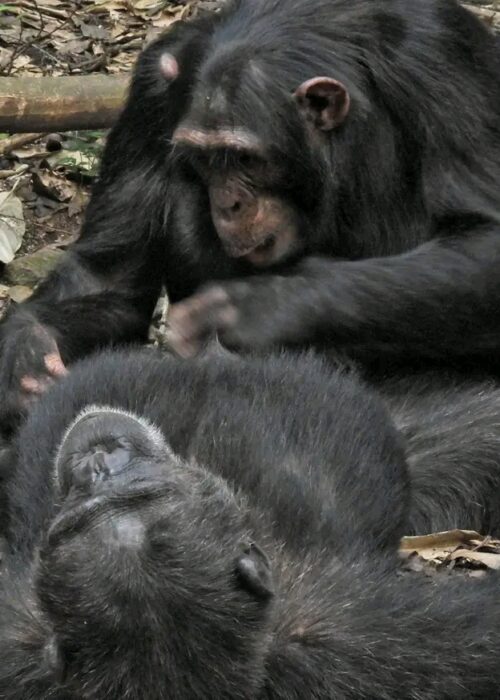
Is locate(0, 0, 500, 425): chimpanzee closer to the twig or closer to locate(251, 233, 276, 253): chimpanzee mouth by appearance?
locate(251, 233, 276, 253): chimpanzee mouth

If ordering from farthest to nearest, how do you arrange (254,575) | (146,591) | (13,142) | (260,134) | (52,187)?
(13,142) → (52,187) → (260,134) → (254,575) → (146,591)

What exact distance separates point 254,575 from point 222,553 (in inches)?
5.4

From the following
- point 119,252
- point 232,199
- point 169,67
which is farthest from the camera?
point 119,252

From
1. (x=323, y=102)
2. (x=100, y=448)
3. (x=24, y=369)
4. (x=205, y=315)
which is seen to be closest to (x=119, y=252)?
(x=24, y=369)

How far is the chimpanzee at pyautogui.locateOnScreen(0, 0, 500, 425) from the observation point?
5.64 metres

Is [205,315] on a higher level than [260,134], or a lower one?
lower

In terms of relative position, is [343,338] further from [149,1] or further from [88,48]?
[149,1]

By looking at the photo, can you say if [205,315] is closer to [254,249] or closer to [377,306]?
[254,249]

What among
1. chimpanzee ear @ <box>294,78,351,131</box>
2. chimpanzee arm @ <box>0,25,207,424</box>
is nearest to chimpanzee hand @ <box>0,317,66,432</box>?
chimpanzee arm @ <box>0,25,207,424</box>

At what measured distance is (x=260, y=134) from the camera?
578 cm

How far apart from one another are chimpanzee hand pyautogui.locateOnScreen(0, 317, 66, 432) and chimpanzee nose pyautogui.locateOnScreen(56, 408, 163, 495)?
5.11 ft

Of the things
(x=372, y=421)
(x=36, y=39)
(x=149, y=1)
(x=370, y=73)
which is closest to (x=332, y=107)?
(x=370, y=73)

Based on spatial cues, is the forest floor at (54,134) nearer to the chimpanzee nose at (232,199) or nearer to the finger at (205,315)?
the chimpanzee nose at (232,199)

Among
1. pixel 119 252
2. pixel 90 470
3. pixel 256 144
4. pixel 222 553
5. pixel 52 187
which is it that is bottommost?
pixel 52 187
